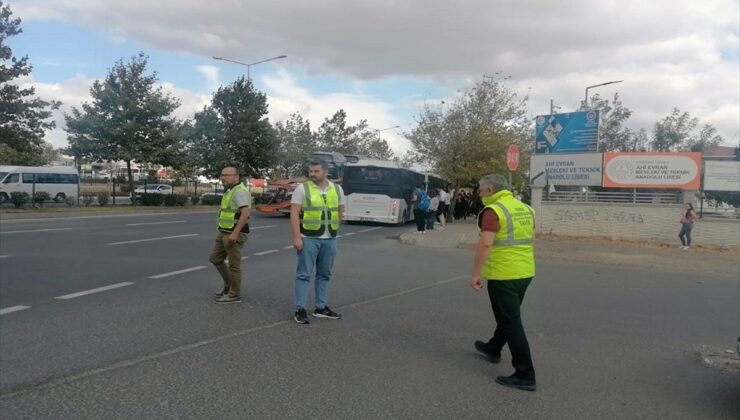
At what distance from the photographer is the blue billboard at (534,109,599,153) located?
74.7 feet

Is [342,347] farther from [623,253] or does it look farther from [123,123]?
[123,123]

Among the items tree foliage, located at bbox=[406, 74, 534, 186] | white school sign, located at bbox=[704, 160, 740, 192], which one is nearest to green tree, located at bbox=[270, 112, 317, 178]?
tree foliage, located at bbox=[406, 74, 534, 186]

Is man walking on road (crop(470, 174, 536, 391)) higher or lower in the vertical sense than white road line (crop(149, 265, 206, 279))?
higher

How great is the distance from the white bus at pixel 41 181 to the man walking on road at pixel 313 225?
1324 inches

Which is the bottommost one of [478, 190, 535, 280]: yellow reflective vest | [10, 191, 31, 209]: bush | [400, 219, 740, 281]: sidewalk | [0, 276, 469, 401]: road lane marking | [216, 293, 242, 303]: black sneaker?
[400, 219, 740, 281]: sidewalk

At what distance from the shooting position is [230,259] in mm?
7836

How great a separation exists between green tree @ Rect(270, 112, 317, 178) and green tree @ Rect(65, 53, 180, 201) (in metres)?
19.7

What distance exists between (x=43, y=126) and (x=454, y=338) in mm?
33932

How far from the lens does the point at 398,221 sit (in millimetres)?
27484

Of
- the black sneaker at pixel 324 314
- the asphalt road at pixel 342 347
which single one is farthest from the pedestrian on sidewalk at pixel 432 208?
the black sneaker at pixel 324 314

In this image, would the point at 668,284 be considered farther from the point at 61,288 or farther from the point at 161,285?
the point at 61,288

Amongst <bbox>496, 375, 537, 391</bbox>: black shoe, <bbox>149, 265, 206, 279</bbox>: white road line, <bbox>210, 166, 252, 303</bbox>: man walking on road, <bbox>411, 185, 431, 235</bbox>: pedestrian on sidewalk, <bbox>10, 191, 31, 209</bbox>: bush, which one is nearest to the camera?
<bbox>496, 375, 537, 391</bbox>: black shoe

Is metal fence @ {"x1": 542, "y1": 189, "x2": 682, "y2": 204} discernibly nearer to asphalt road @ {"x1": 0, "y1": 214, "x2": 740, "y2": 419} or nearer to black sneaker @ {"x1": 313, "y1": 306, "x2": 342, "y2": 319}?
asphalt road @ {"x1": 0, "y1": 214, "x2": 740, "y2": 419}

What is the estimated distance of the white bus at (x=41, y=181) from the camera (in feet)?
119
